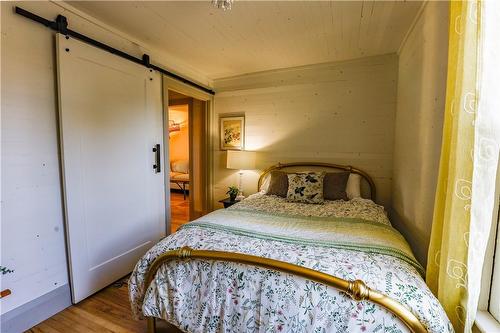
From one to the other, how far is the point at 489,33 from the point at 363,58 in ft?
7.08

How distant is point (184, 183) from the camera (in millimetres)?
5383

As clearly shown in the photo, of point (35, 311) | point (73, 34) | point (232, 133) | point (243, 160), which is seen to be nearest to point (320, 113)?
point (243, 160)

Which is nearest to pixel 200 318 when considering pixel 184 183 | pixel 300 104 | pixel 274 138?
pixel 274 138

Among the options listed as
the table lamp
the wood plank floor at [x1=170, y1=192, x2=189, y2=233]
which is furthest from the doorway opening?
the table lamp

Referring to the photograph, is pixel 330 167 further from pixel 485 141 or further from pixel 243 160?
pixel 485 141

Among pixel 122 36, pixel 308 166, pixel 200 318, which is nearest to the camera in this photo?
pixel 200 318

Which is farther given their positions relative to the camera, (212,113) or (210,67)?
(212,113)

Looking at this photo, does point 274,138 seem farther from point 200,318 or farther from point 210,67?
point 200,318

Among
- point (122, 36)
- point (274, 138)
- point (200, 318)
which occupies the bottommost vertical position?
point (200, 318)

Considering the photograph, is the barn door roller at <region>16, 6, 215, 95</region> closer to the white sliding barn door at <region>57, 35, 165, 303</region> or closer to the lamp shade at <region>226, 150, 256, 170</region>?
the white sliding barn door at <region>57, 35, 165, 303</region>

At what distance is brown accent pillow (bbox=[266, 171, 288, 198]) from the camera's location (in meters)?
2.66

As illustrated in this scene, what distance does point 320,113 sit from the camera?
2.96m

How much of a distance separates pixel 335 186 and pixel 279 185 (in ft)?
2.07

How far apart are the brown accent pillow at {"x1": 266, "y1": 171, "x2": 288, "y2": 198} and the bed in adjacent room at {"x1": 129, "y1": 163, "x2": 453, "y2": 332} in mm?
929
